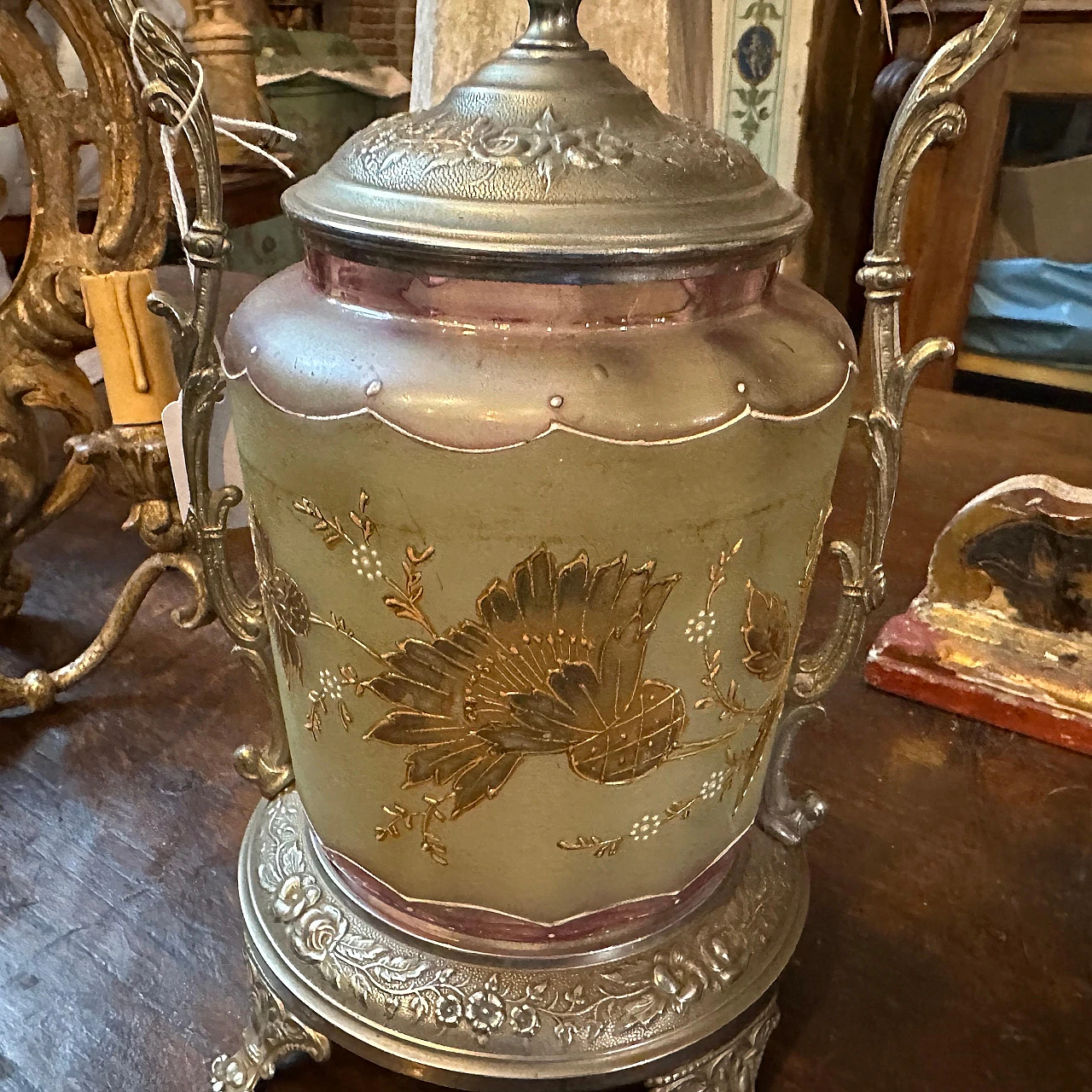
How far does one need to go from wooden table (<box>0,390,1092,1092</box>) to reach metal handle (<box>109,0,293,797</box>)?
0.58 feet

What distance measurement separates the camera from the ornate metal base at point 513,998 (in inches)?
23.1

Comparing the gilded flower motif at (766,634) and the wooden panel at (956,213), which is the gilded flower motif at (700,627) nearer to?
the gilded flower motif at (766,634)

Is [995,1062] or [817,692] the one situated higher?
[817,692]

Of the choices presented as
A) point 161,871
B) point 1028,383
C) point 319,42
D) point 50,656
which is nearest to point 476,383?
point 161,871

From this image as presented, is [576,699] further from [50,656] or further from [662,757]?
[50,656]

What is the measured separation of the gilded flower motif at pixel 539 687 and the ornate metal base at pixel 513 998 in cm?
14

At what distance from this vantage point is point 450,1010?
0.59 m

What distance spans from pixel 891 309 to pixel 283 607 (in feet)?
1.19

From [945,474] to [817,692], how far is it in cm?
90

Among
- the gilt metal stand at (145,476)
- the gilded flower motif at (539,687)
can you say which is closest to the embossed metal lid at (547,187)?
the gilded flower motif at (539,687)

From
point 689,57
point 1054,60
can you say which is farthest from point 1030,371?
point 689,57

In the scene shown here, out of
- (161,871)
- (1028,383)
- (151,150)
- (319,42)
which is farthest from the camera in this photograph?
(319,42)

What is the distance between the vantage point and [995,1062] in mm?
664

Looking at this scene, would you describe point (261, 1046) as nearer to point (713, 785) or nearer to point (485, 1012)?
point (485, 1012)
